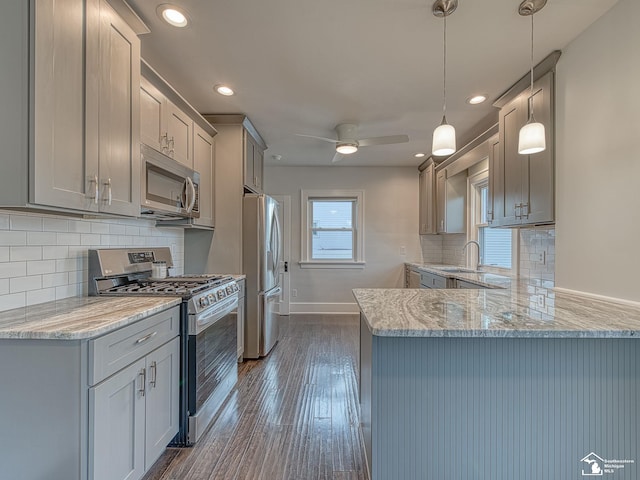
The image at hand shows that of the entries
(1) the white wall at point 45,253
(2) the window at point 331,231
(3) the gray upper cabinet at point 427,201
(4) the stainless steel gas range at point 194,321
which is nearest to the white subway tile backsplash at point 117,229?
(1) the white wall at point 45,253

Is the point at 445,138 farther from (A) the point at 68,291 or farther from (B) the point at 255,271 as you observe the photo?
(A) the point at 68,291

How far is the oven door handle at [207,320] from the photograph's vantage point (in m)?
1.95

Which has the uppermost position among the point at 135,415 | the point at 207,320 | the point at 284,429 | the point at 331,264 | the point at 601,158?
the point at 601,158

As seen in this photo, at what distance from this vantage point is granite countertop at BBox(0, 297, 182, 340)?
1.22 meters

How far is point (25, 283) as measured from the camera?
5.37ft

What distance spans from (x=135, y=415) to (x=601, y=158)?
2.83 m

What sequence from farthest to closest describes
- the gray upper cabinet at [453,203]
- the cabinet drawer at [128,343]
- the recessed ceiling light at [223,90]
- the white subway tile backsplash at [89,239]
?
the gray upper cabinet at [453,203], the recessed ceiling light at [223,90], the white subway tile backsplash at [89,239], the cabinet drawer at [128,343]

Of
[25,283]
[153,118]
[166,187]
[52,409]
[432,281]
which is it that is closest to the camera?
[52,409]

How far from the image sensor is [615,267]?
5.87ft

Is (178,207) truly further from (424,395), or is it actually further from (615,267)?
(615,267)

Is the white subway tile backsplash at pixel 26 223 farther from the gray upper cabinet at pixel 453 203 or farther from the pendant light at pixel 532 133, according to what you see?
the gray upper cabinet at pixel 453 203

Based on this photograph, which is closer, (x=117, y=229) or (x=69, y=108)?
(x=69, y=108)

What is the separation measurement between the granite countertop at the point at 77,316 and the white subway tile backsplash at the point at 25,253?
9.8 inches

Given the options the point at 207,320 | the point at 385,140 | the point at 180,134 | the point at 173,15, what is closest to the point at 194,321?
the point at 207,320
